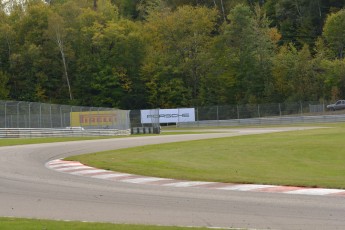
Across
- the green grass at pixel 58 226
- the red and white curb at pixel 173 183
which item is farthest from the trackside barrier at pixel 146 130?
the green grass at pixel 58 226

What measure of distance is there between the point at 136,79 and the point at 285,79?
22.3m

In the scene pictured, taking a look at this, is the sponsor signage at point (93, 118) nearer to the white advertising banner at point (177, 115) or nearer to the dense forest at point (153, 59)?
the white advertising banner at point (177, 115)

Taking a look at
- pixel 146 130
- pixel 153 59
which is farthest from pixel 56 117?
pixel 153 59

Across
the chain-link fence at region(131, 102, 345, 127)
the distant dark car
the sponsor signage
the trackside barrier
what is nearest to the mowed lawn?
the sponsor signage

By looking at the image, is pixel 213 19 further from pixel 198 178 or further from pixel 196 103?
pixel 198 178

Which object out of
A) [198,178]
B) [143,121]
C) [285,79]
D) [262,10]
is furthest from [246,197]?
[262,10]

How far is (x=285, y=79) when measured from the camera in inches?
3538

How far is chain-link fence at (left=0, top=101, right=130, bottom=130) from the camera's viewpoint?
48.6 m

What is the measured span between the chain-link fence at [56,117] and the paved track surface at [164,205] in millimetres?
32380

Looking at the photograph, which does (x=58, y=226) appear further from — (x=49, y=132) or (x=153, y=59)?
(x=153, y=59)

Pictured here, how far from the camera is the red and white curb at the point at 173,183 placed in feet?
46.6

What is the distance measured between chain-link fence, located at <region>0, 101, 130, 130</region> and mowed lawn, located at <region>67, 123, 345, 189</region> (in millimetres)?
20299

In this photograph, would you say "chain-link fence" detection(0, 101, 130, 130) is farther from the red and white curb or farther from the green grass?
the green grass

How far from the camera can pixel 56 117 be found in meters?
51.4
